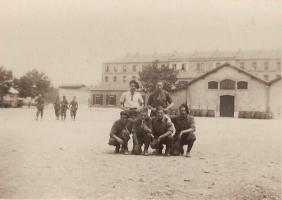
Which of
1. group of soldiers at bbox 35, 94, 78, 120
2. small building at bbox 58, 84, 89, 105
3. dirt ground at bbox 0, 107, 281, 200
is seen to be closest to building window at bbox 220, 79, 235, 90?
group of soldiers at bbox 35, 94, 78, 120

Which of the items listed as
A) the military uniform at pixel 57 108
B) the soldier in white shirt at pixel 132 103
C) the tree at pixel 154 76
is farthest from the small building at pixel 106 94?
the soldier in white shirt at pixel 132 103

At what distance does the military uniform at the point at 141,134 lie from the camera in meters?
6.35

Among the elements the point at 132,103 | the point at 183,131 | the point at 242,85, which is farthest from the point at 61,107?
the point at 242,85

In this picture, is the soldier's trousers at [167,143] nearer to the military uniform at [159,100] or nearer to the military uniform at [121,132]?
the military uniform at [121,132]

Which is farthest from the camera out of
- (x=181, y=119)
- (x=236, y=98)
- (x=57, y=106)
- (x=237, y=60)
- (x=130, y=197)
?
(x=237, y=60)

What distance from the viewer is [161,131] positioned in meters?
6.41

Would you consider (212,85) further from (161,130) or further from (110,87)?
(161,130)

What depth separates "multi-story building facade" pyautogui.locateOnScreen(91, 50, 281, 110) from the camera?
36406 mm

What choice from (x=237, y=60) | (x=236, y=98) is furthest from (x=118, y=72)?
(x=236, y=98)

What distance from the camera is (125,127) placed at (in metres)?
6.55

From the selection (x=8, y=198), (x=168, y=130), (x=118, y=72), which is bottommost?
(x=8, y=198)

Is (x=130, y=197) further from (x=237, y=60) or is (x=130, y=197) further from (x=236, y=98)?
(x=237, y=60)

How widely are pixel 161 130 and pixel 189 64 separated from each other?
145 feet

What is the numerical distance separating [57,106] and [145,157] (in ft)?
33.7
